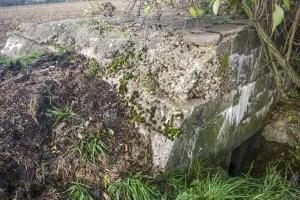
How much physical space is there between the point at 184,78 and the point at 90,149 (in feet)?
3.75

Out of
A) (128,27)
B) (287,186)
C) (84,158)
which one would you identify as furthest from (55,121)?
(287,186)

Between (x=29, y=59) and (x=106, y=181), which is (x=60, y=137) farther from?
(x=29, y=59)

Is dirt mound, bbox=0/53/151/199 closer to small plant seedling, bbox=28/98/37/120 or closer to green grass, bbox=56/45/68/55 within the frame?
small plant seedling, bbox=28/98/37/120

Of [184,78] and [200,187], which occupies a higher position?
[184,78]

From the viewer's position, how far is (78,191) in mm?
2277

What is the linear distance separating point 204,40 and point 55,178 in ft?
6.17

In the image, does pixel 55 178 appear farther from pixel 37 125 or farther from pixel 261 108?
pixel 261 108

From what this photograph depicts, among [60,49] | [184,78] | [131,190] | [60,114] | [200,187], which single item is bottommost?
[200,187]

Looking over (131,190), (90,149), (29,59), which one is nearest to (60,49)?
(29,59)

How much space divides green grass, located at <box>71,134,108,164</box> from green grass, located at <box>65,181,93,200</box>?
0.67 ft

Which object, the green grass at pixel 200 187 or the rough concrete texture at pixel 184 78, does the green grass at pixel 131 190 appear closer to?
the green grass at pixel 200 187

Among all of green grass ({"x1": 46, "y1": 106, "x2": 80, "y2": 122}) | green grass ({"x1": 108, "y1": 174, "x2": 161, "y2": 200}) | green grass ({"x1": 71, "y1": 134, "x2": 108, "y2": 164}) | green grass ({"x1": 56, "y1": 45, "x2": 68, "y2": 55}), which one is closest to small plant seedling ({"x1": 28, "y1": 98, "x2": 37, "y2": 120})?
green grass ({"x1": 46, "y1": 106, "x2": 80, "y2": 122})

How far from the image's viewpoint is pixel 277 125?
410 centimetres

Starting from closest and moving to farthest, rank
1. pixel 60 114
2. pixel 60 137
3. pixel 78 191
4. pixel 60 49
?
pixel 78 191
pixel 60 137
pixel 60 114
pixel 60 49
